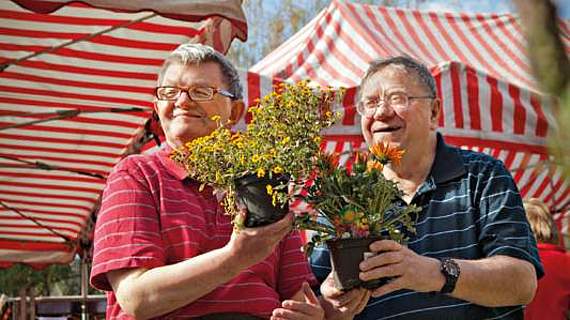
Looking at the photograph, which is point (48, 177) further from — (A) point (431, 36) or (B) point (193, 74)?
(B) point (193, 74)

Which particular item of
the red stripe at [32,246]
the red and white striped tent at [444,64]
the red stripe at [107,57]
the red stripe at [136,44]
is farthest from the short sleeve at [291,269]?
the red stripe at [32,246]

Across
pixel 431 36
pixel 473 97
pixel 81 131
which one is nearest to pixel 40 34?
pixel 81 131

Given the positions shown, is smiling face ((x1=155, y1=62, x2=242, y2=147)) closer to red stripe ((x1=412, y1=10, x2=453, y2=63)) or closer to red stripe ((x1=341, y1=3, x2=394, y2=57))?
red stripe ((x1=341, y1=3, x2=394, y2=57))

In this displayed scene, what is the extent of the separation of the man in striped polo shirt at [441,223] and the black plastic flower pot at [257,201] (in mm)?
309

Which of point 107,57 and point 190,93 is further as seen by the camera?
point 107,57

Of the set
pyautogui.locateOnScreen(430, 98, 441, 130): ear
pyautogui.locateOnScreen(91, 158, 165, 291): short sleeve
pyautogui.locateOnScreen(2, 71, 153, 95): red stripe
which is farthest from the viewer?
pyautogui.locateOnScreen(2, 71, 153, 95): red stripe

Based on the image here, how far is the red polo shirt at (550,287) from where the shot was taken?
3.36m

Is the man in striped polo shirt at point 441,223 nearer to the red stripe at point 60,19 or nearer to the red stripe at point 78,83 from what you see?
the red stripe at point 60,19

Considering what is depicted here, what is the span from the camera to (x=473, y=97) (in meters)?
5.08

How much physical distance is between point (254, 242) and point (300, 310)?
Answer: 0.26 metres

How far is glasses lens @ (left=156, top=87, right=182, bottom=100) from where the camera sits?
1754mm

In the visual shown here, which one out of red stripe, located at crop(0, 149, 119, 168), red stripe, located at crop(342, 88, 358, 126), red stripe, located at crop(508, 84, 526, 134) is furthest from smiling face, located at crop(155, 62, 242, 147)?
red stripe, located at crop(0, 149, 119, 168)

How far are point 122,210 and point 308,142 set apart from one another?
0.38m

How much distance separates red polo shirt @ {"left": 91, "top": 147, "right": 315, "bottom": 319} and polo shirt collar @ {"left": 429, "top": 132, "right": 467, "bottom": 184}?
0.61m
